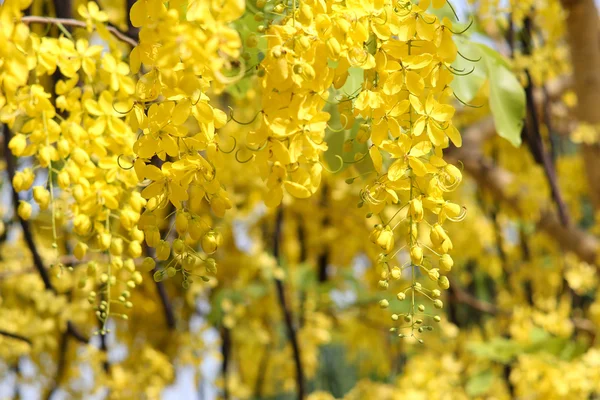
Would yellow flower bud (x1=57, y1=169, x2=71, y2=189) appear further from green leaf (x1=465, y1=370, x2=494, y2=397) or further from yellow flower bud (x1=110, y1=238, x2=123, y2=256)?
green leaf (x1=465, y1=370, x2=494, y2=397)

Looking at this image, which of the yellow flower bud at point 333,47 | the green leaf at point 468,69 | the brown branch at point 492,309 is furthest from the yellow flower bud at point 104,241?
the brown branch at point 492,309

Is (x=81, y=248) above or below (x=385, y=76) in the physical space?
below

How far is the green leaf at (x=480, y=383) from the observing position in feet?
7.04

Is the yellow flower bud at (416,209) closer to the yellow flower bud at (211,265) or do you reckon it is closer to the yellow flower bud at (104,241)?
the yellow flower bud at (211,265)

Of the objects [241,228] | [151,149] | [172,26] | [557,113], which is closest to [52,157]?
[151,149]

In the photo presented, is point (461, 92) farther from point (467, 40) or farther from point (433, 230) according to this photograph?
point (433, 230)

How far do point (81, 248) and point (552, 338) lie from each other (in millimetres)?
1576

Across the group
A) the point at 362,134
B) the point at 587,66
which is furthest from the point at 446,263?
the point at 587,66

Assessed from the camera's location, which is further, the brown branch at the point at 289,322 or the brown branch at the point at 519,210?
the brown branch at the point at 519,210

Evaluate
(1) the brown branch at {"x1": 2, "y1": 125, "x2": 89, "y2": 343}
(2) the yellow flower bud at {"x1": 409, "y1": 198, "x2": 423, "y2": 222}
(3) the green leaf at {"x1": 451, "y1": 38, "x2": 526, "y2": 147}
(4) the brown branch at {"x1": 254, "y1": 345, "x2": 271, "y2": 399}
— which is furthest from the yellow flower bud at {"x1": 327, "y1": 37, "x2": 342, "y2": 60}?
(4) the brown branch at {"x1": 254, "y1": 345, "x2": 271, "y2": 399}

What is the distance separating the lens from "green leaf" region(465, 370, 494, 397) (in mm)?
2146

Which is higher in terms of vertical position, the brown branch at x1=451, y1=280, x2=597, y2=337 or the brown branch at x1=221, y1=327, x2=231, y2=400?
the brown branch at x1=451, y1=280, x2=597, y2=337

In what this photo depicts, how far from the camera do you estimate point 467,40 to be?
0.97 m

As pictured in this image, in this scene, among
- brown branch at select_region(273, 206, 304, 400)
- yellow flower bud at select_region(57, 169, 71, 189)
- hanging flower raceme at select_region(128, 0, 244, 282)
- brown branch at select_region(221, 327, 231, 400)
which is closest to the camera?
hanging flower raceme at select_region(128, 0, 244, 282)
